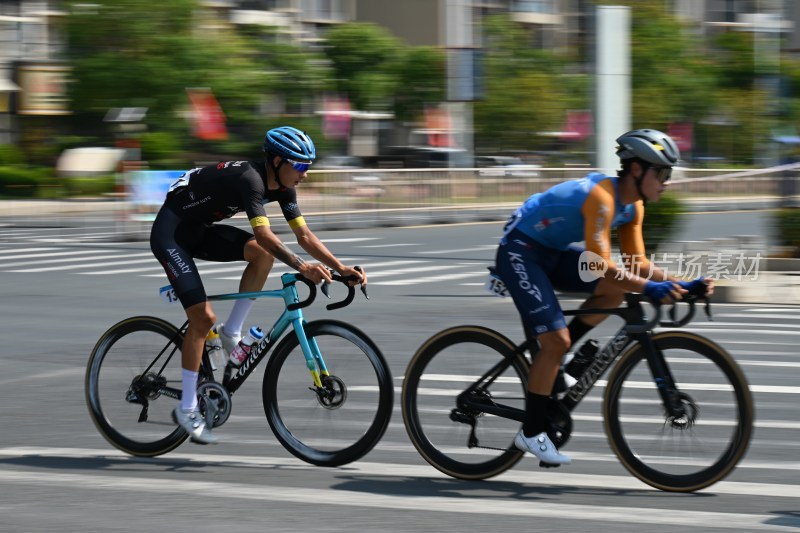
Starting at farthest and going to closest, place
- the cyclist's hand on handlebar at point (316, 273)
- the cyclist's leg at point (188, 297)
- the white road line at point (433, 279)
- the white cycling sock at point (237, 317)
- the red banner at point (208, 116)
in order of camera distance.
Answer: the red banner at point (208, 116), the white road line at point (433, 279), the white cycling sock at point (237, 317), the cyclist's leg at point (188, 297), the cyclist's hand on handlebar at point (316, 273)

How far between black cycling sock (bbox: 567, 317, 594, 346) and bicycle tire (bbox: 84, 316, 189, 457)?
2167 millimetres

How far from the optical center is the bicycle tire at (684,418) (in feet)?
20.5

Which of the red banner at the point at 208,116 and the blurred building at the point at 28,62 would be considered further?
the blurred building at the point at 28,62

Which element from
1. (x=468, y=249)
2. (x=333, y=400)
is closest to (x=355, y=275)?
(x=333, y=400)

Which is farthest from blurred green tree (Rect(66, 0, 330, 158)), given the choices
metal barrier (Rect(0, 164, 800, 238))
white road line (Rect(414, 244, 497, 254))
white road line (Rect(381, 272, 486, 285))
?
white road line (Rect(381, 272, 486, 285))

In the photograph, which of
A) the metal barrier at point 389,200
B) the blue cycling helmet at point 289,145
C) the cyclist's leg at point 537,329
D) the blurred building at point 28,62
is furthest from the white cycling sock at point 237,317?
the blurred building at point 28,62

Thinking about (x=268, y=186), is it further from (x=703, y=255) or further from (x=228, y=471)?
(x=703, y=255)

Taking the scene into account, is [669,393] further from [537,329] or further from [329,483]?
[329,483]

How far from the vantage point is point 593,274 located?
6469mm

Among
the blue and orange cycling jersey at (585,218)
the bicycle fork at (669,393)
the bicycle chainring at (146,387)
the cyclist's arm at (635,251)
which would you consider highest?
the blue and orange cycling jersey at (585,218)

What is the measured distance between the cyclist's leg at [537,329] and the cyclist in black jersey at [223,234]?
0.87 m

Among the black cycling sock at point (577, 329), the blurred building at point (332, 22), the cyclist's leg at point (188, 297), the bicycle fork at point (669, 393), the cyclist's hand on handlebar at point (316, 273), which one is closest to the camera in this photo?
the bicycle fork at point (669, 393)

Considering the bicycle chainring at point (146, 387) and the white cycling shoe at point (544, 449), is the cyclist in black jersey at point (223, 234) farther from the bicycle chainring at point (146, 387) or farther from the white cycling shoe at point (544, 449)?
the white cycling shoe at point (544, 449)

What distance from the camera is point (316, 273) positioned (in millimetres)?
6895
